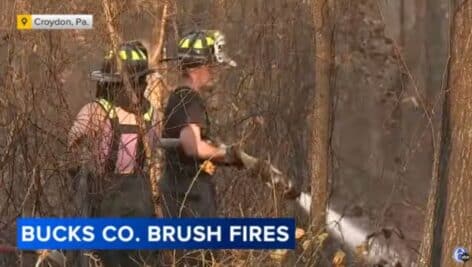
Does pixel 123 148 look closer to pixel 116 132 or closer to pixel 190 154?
pixel 116 132

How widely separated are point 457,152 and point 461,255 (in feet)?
1.30

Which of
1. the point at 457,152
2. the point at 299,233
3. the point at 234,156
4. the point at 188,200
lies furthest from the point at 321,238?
the point at 457,152

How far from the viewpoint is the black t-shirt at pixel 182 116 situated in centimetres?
408

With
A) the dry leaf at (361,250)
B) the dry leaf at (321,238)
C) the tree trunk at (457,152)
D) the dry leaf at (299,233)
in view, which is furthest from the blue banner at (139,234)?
the tree trunk at (457,152)

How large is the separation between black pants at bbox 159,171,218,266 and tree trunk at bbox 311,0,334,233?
1013mm

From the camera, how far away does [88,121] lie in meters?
4.25

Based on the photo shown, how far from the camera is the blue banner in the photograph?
4.27 m

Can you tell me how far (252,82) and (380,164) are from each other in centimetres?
177

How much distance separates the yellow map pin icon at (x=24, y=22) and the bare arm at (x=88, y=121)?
2.61ft

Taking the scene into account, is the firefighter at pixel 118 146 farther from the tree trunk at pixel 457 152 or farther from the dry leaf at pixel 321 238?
the tree trunk at pixel 457 152

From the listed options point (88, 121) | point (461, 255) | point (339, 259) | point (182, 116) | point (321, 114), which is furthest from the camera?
point (321, 114)

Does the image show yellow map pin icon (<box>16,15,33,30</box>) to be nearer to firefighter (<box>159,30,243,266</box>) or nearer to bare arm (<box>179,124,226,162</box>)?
firefighter (<box>159,30,243,266</box>)

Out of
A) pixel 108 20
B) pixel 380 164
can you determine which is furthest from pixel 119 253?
pixel 380 164

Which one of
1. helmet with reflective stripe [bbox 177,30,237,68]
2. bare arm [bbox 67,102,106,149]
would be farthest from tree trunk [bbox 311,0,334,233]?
bare arm [bbox 67,102,106,149]
